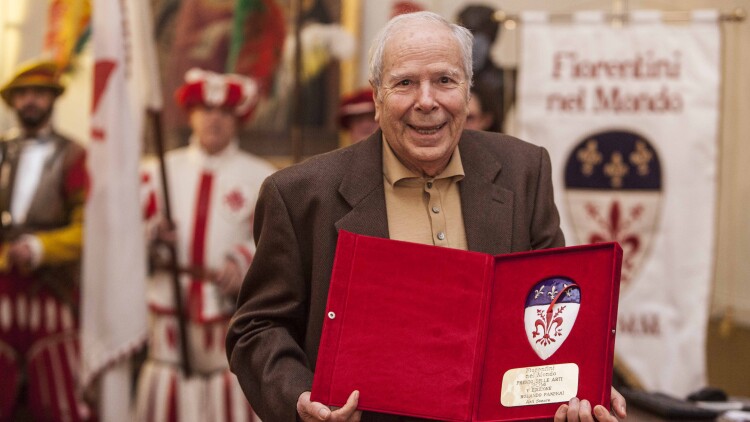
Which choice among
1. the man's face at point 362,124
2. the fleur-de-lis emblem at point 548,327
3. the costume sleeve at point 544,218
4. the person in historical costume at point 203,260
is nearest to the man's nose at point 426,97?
the costume sleeve at point 544,218

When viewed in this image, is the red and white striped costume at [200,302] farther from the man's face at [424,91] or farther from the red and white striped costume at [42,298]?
the man's face at [424,91]

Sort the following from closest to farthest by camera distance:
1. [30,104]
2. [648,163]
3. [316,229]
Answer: [316,229] < [648,163] < [30,104]

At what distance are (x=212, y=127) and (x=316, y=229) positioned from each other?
347 cm

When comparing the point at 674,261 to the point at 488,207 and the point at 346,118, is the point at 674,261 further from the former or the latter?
the point at 488,207

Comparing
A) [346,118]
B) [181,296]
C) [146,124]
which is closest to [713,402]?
[346,118]

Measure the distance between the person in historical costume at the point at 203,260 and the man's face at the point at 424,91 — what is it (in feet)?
10.7

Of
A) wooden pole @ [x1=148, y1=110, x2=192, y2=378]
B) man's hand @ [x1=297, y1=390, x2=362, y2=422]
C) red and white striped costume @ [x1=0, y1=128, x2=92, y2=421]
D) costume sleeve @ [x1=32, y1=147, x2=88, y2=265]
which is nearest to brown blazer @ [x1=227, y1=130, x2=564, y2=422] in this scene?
man's hand @ [x1=297, y1=390, x2=362, y2=422]

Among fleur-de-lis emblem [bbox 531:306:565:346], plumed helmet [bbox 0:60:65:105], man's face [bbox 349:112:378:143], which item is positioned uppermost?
plumed helmet [bbox 0:60:65:105]

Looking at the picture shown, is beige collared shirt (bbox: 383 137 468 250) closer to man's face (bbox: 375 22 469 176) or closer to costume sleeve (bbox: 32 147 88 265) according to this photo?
Result: man's face (bbox: 375 22 469 176)

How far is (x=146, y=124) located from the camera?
7012mm

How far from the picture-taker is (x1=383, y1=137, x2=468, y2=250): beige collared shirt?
2152 millimetres

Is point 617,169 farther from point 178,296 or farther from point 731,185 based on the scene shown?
point 731,185

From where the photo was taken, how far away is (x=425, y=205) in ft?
7.16

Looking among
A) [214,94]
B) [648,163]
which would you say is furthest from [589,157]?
[214,94]
